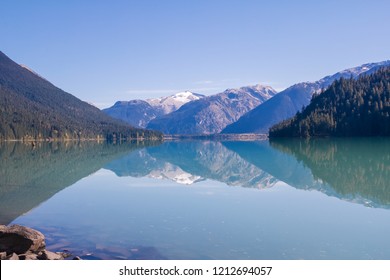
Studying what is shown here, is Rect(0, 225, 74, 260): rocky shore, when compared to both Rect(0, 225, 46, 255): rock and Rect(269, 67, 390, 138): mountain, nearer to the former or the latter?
Rect(0, 225, 46, 255): rock

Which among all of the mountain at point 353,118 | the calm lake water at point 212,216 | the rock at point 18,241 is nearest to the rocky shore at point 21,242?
the rock at point 18,241

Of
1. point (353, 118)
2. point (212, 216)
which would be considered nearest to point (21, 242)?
point (212, 216)

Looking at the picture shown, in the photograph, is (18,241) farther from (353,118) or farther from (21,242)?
(353,118)

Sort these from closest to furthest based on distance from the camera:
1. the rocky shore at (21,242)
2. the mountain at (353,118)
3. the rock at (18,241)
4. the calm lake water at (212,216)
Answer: the rocky shore at (21,242)
the rock at (18,241)
the calm lake water at (212,216)
the mountain at (353,118)

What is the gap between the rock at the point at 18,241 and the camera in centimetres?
1778

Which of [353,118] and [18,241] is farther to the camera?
[353,118]

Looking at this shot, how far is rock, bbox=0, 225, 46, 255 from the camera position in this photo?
17.8 meters

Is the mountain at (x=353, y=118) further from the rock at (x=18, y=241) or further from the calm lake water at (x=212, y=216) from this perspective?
the rock at (x=18, y=241)

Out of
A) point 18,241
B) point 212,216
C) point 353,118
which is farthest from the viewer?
point 353,118

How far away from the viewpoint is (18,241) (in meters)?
18.1

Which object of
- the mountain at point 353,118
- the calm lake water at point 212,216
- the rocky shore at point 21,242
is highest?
the mountain at point 353,118

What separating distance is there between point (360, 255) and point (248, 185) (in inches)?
970
